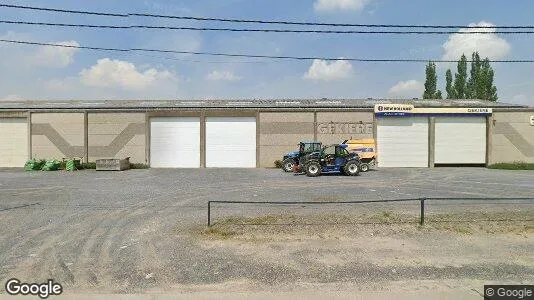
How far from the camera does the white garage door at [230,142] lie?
25.5 meters

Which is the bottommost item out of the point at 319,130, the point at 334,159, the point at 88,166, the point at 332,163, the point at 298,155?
the point at 88,166

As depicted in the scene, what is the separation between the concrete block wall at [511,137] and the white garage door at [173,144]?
24.2 metres

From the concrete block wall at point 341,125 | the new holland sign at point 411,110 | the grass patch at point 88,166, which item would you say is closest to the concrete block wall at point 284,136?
the concrete block wall at point 341,125

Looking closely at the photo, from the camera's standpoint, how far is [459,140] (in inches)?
995

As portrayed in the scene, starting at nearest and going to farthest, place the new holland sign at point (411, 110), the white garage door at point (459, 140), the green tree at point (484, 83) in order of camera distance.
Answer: the new holland sign at point (411, 110) → the white garage door at point (459, 140) → the green tree at point (484, 83)

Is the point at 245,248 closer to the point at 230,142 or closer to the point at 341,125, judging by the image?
the point at 230,142

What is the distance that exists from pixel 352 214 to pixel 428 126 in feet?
66.0

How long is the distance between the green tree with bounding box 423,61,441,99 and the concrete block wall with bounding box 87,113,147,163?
3937 centimetres

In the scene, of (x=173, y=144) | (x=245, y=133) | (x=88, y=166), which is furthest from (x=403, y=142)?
(x=88, y=166)

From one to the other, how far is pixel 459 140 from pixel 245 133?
1768cm

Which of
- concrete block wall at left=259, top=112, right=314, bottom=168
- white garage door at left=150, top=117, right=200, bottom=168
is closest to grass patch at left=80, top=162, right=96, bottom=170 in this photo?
white garage door at left=150, top=117, right=200, bottom=168

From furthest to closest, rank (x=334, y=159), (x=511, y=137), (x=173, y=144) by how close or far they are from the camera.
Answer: (x=173, y=144) → (x=511, y=137) → (x=334, y=159)

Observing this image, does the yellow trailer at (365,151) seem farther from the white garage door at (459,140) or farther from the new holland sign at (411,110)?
the white garage door at (459,140)

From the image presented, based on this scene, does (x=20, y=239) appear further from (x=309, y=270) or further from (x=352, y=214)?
(x=352, y=214)
